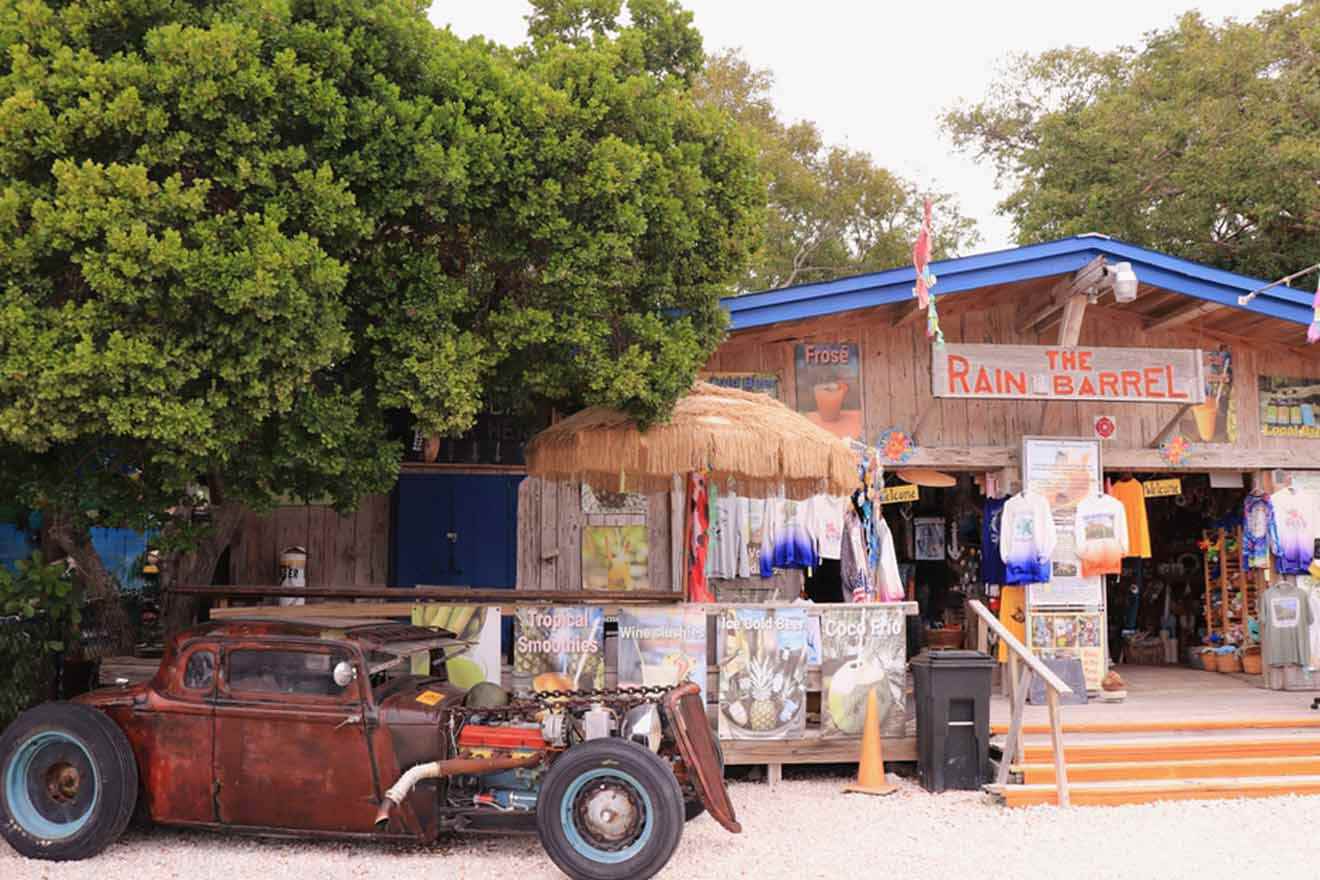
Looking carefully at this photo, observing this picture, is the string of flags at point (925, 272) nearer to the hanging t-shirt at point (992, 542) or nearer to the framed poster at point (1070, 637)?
the hanging t-shirt at point (992, 542)

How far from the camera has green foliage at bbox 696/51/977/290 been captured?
25469 mm

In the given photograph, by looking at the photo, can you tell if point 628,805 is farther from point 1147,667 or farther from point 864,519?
point 1147,667

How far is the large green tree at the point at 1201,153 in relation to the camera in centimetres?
1764

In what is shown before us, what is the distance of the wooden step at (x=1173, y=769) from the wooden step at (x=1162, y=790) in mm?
114

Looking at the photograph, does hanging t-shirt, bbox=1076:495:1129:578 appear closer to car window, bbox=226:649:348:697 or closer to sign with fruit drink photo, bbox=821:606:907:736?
sign with fruit drink photo, bbox=821:606:907:736

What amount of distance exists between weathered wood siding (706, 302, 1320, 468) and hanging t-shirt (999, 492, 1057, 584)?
2.59 ft

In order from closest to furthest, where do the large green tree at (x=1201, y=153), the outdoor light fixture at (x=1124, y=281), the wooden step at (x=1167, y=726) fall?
1. the wooden step at (x=1167, y=726)
2. the outdoor light fixture at (x=1124, y=281)
3. the large green tree at (x=1201, y=153)

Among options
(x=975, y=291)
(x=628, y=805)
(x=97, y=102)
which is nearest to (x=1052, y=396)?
(x=975, y=291)

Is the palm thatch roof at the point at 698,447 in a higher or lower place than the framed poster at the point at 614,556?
higher

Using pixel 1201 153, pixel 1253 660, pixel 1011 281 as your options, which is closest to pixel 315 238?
pixel 1011 281

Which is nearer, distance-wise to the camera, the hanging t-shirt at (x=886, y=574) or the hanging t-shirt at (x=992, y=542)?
the hanging t-shirt at (x=886, y=574)

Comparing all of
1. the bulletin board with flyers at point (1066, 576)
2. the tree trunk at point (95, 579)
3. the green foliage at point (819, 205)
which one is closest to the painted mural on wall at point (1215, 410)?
the bulletin board with flyers at point (1066, 576)

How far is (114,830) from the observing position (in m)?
6.97

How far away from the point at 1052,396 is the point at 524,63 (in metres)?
6.08
